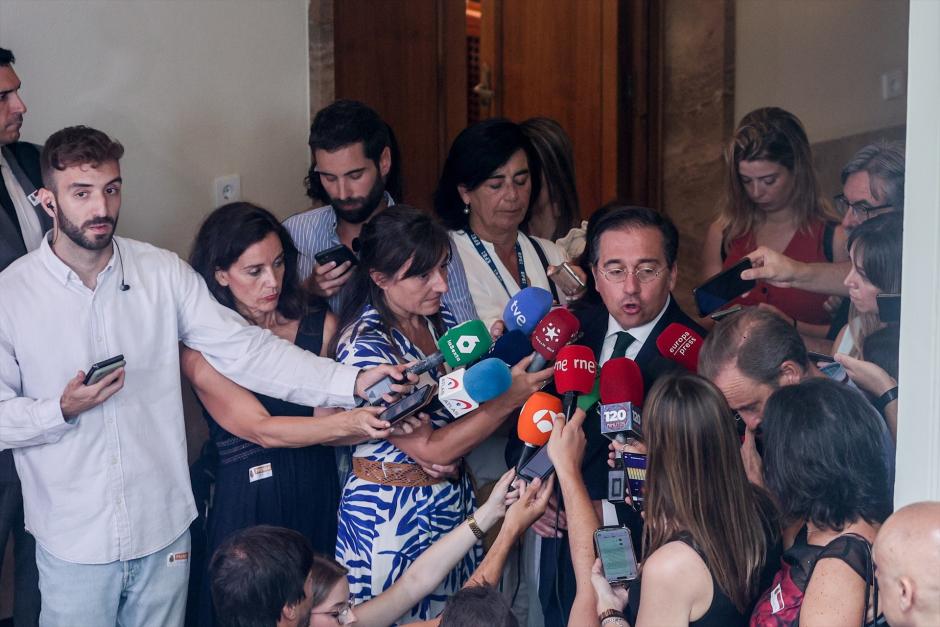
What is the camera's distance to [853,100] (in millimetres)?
5047

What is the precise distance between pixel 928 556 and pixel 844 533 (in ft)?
1.29

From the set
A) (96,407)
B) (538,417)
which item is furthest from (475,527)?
(96,407)

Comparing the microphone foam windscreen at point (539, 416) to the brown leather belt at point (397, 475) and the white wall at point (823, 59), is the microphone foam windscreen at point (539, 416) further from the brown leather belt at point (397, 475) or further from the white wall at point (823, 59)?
the white wall at point (823, 59)

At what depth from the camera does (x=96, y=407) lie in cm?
286

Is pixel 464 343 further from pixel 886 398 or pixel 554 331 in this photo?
pixel 886 398

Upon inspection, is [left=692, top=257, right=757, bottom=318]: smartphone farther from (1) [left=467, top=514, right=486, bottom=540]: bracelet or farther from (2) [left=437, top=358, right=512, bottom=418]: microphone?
(1) [left=467, top=514, right=486, bottom=540]: bracelet

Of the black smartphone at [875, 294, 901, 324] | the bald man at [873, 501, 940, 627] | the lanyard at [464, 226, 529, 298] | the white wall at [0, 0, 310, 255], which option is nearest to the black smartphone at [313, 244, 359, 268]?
the lanyard at [464, 226, 529, 298]

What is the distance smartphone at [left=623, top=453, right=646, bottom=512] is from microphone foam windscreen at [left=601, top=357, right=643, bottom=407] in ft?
0.43

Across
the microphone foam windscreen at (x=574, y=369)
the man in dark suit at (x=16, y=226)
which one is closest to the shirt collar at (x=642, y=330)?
the microphone foam windscreen at (x=574, y=369)

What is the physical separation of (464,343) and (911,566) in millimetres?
1255

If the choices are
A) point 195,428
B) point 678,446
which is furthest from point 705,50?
A: point 678,446

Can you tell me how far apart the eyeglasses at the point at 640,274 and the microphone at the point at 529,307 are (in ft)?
0.58

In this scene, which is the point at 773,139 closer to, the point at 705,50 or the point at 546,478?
the point at 546,478


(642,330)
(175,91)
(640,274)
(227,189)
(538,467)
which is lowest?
(538,467)
